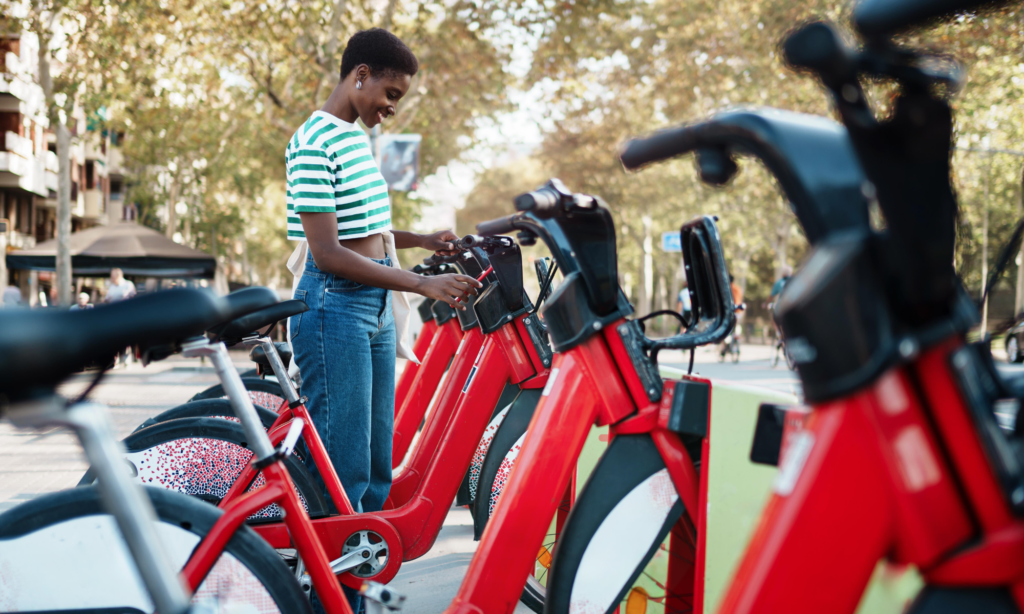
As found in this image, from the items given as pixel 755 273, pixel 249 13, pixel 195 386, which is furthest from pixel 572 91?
pixel 755 273

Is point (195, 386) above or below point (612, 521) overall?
below

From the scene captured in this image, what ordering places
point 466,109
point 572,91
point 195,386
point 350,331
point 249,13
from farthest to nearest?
point 466,109, point 572,91, point 249,13, point 195,386, point 350,331

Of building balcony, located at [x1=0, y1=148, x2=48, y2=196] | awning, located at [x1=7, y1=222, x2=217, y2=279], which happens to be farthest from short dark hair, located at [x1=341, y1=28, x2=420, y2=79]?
building balcony, located at [x1=0, y1=148, x2=48, y2=196]

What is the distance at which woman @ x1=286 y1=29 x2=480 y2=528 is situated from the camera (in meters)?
2.69

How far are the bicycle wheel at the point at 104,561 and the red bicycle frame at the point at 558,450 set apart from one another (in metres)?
0.42

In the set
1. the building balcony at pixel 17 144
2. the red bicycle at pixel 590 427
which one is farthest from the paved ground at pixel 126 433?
the building balcony at pixel 17 144

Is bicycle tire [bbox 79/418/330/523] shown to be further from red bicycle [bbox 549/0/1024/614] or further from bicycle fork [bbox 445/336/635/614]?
red bicycle [bbox 549/0/1024/614]

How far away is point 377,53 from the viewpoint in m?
2.88

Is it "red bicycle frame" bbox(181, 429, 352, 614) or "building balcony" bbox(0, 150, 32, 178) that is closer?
"red bicycle frame" bbox(181, 429, 352, 614)

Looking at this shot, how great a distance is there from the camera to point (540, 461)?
1.87 metres

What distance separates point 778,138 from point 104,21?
1682 cm

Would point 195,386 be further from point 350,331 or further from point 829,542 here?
point 829,542

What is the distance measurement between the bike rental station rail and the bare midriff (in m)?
0.32

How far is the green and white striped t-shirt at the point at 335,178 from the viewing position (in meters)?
2.70
